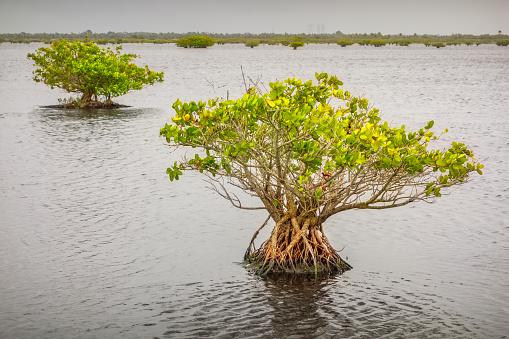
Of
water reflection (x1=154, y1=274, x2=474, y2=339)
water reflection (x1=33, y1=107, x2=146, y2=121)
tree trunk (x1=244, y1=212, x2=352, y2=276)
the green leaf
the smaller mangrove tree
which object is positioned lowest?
water reflection (x1=154, y1=274, x2=474, y2=339)

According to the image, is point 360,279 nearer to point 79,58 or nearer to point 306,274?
point 306,274

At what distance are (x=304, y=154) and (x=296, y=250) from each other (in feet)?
8.41

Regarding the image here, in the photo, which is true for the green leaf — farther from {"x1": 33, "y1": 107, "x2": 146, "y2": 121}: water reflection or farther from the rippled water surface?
{"x1": 33, "y1": 107, "x2": 146, "y2": 121}: water reflection

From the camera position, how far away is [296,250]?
1419 centimetres

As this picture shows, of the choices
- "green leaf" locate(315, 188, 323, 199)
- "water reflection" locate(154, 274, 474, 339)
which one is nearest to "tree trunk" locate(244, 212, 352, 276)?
A: "water reflection" locate(154, 274, 474, 339)

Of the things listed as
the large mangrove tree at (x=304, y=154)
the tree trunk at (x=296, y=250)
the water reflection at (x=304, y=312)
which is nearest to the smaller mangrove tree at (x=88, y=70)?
the large mangrove tree at (x=304, y=154)

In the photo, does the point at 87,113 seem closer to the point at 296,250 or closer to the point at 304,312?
the point at 296,250

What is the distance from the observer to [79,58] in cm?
4172

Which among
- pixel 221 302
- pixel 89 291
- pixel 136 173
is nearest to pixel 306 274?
pixel 221 302

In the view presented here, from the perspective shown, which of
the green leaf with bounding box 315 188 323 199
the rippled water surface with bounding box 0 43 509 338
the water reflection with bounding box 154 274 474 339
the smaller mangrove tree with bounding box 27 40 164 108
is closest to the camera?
the water reflection with bounding box 154 274 474 339

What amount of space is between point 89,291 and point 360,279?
19.6 feet

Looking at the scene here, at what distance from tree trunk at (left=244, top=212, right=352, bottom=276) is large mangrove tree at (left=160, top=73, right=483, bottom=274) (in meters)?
0.02

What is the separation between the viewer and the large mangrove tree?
11.9 m

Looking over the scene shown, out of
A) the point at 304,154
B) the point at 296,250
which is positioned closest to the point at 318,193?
the point at 304,154
